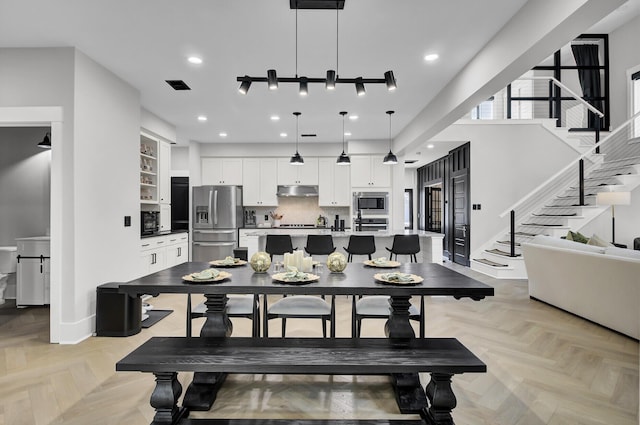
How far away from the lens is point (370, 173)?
788 cm

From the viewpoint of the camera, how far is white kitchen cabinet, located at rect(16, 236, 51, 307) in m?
4.51

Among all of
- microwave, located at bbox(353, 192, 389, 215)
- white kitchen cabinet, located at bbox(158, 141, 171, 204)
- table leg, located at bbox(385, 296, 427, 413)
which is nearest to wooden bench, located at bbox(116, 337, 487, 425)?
table leg, located at bbox(385, 296, 427, 413)

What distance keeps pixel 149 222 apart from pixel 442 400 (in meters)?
4.88

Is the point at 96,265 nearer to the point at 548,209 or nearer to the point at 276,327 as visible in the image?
the point at 276,327

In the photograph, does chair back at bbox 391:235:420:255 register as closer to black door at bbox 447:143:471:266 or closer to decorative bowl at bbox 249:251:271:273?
decorative bowl at bbox 249:251:271:273

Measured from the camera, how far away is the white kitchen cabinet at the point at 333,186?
8.08 metres

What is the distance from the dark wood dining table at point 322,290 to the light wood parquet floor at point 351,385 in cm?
13

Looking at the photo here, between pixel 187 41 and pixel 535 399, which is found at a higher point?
pixel 187 41

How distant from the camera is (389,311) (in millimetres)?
2803

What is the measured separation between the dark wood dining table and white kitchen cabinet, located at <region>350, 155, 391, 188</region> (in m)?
5.17

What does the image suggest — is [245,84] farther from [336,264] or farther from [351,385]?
[351,385]

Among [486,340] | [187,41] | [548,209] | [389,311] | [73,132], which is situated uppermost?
[187,41]

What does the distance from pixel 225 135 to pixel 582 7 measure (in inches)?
248

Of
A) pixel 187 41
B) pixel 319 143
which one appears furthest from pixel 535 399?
pixel 319 143
